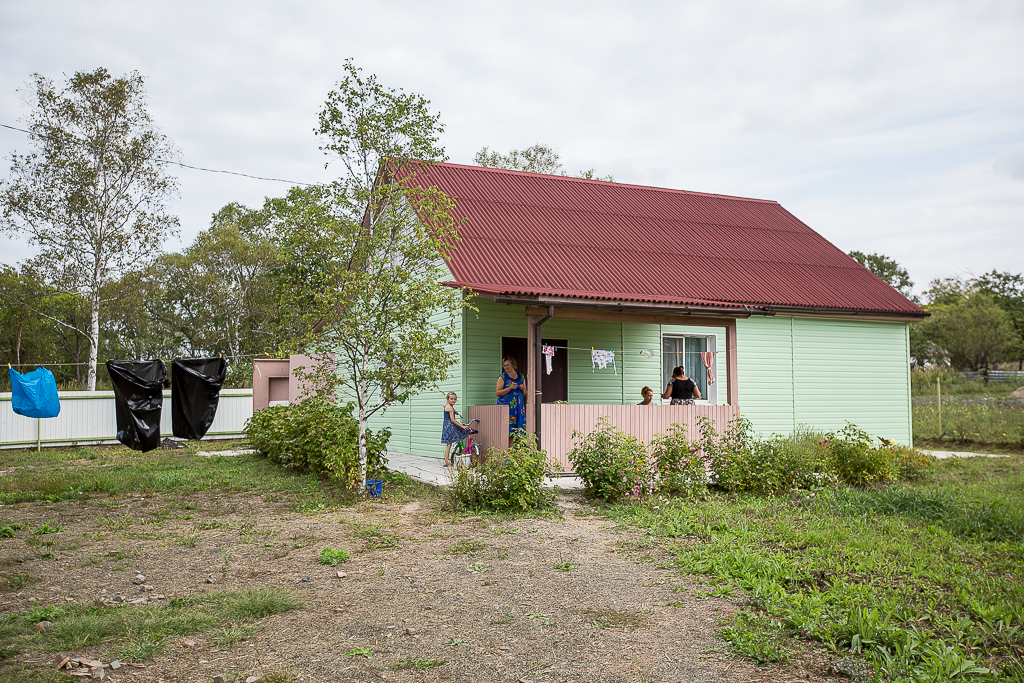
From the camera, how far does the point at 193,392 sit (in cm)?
1753

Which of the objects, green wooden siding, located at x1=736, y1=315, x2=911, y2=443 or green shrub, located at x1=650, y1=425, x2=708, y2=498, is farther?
→ green wooden siding, located at x1=736, y1=315, x2=911, y2=443

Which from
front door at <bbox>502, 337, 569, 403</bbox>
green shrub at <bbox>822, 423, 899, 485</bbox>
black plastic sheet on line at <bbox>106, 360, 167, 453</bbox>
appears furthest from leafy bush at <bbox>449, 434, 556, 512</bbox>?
black plastic sheet on line at <bbox>106, 360, 167, 453</bbox>

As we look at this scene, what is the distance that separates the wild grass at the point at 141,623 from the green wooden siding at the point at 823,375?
37.9 ft

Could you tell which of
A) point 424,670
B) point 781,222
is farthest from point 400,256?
point 781,222

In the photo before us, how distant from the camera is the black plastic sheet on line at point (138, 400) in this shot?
646 inches

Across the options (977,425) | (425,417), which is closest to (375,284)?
(425,417)

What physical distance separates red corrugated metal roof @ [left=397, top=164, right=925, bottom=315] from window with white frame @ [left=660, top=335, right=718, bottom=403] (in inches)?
44.8

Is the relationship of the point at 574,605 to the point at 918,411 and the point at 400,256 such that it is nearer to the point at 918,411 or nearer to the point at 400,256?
the point at 400,256

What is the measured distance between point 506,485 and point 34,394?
12883mm

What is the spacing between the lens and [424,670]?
Result: 389cm

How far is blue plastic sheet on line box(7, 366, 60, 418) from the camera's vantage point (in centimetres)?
1559

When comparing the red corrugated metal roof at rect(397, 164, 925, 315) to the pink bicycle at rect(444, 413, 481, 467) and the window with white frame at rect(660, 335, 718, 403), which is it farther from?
the pink bicycle at rect(444, 413, 481, 467)

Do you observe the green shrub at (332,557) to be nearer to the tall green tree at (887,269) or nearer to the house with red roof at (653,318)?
the house with red roof at (653,318)

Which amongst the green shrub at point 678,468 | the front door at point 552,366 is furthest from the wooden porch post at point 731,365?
the front door at point 552,366
